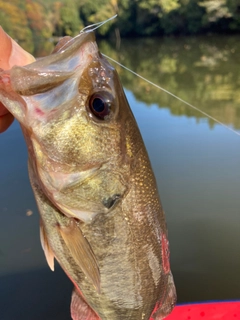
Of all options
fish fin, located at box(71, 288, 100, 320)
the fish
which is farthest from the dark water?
the fish

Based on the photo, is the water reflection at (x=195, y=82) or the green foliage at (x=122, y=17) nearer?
the water reflection at (x=195, y=82)

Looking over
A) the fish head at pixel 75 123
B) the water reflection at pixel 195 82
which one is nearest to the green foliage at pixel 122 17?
the water reflection at pixel 195 82

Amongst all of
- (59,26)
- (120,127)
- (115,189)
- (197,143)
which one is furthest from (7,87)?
(59,26)

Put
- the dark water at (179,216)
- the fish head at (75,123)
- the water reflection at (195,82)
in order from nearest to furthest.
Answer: the fish head at (75,123) → the dark water at (179,216) → the water reflection at (195,82)

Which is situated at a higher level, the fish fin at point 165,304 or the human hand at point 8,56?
the human hand at point 8,56

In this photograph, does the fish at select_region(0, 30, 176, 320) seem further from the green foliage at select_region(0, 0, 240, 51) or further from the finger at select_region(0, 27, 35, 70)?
the green foliage at select_region(0, 0, 240, 51)

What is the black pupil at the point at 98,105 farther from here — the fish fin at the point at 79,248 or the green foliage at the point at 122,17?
the green foliage at the point at 122,17

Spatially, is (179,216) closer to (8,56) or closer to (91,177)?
(91,177)
